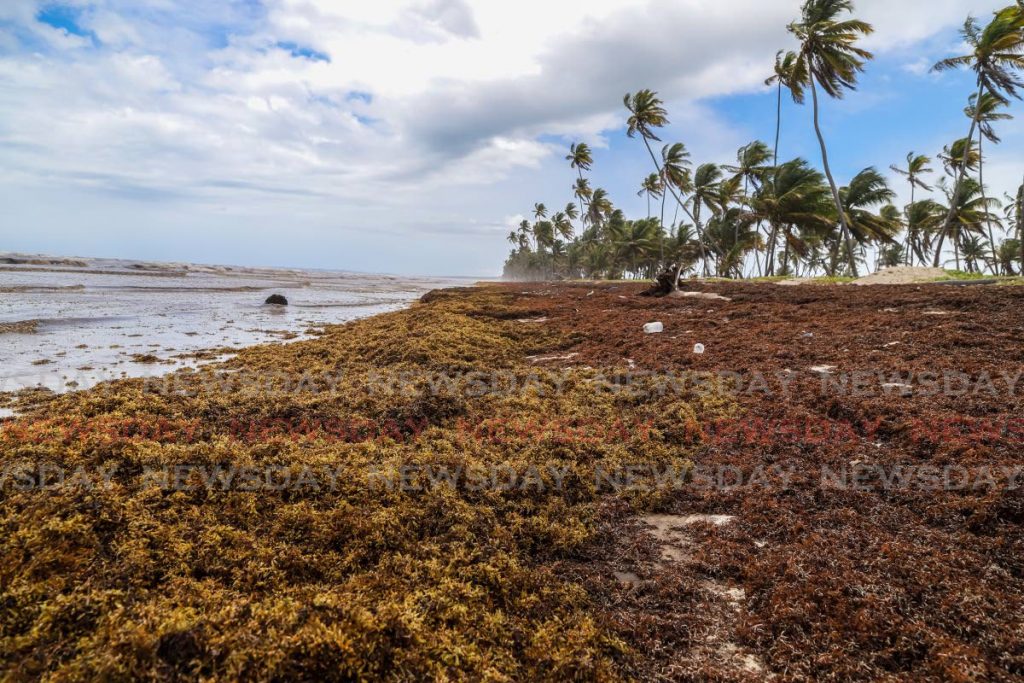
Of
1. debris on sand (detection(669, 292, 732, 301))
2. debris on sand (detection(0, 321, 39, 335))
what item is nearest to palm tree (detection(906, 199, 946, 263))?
debris on sand (detection(669, 292, 732, 301))

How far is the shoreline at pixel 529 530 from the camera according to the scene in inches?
98.0

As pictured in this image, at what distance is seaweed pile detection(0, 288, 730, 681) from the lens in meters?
2.36

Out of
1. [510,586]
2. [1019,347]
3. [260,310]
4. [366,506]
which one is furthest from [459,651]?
[260,310]

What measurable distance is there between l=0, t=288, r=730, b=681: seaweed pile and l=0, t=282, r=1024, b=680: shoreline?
2 centimetres

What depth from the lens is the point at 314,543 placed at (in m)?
3.38

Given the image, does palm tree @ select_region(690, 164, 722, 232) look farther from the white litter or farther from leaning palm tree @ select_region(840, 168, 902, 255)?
the white litter

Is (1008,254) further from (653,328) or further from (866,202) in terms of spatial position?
(653,328)

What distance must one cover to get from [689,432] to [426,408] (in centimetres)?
355

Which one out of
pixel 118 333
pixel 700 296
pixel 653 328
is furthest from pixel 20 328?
pixel 700 296

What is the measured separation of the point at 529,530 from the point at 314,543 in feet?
5.57

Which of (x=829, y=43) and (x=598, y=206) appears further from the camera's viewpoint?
(x=598, y=206)

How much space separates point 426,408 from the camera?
6477mm

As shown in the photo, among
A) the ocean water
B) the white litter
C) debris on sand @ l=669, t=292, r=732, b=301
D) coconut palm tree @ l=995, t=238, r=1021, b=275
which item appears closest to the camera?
the ocean water

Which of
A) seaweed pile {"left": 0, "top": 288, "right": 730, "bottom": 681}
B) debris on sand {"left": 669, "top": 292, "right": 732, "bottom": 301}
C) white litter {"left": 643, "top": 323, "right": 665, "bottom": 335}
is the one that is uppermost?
debris on sand {"left": 669, "top": 292, "right": 732, "bottom": 301}
